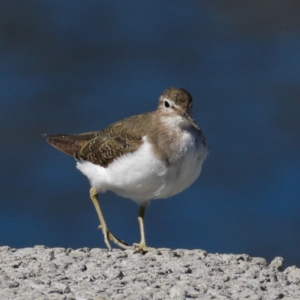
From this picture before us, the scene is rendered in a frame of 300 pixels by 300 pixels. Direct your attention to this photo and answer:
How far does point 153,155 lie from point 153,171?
0.67 feet

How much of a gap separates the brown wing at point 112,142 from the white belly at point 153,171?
16 centimetres

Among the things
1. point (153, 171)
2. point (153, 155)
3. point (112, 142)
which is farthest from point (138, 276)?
point (112, 142)

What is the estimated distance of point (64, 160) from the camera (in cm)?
2383

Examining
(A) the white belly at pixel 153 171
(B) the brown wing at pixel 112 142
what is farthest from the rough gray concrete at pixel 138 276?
(B) the brown wing at pixel 112 142

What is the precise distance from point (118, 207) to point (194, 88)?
4.80 meters

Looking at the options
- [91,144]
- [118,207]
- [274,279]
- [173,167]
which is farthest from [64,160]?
[274,279]

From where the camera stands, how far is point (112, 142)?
11.9m

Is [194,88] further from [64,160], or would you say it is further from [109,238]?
[109,238]

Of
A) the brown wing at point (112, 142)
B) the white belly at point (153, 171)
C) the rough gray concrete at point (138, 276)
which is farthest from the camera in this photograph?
the brown wing at point (112, 142)

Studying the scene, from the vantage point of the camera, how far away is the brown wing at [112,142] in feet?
38.0

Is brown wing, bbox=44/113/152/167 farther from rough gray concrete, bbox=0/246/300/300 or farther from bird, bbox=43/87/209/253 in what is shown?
rough gray concrete, bbox=0/246/300/300

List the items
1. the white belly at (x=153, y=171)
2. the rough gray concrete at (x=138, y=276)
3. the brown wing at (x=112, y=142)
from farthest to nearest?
the brown wing at (x=112, y=142) < the white belly at (x=153, y=171) < the rough gray concrete at (x=138, y=276)

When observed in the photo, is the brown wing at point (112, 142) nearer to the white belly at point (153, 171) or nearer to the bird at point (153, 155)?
the bird at point (153, 155)

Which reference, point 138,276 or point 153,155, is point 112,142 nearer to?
point 153,155
